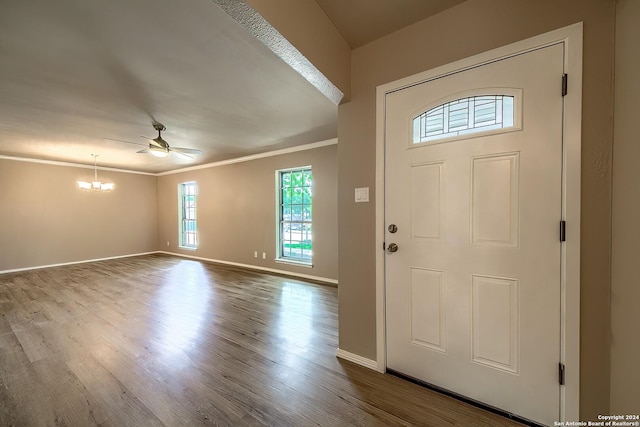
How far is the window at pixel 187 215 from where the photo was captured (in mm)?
6812

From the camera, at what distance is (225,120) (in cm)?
324

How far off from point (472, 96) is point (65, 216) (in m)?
8.45

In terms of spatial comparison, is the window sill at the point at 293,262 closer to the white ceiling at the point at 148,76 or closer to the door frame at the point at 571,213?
the white ceiling at the point at 148,76

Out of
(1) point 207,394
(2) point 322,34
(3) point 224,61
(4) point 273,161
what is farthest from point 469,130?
(4) point 273,161

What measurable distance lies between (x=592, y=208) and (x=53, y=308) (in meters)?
5.41

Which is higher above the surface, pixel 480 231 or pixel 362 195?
pixel 362 195

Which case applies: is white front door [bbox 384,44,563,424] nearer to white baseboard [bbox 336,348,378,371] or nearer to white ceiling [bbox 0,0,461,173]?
white baseboard [bbox 336,348,378,371]

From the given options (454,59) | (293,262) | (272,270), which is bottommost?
(272,270)

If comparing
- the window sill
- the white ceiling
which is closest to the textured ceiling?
the white ceiling

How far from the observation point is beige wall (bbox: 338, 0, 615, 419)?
117 cm

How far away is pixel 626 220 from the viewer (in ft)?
3.57

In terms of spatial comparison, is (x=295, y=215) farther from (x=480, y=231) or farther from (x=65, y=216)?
(x=65, y=216)

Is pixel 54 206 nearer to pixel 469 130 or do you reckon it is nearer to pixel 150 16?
pixel 150 16

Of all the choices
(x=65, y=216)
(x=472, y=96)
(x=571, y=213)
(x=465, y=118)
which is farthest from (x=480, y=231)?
(x=65, y=216)
